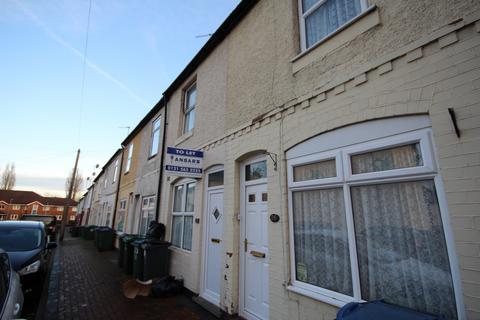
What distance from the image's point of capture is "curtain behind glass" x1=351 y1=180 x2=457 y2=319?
2.20 metres

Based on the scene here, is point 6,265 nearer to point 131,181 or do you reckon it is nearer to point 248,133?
point 248,133

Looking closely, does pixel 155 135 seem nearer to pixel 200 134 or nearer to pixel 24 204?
pixel 200 134

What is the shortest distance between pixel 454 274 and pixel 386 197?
0.86 m

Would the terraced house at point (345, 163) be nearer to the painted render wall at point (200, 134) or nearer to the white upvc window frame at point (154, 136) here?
the painted render wall at point (200, 134)

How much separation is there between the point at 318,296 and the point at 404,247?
4.00ft

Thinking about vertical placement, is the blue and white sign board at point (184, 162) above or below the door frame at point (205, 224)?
above

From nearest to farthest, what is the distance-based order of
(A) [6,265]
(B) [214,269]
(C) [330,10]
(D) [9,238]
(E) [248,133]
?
(A) [6,265] → (C) [330,10] → (E) [248,133] → (B) [214,269] → (D) [9,238]

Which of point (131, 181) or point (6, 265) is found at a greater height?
point (131, 181)

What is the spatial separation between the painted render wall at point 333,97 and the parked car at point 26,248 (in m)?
3.14

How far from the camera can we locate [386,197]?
264 cm

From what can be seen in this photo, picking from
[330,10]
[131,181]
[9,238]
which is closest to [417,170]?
[330,10]

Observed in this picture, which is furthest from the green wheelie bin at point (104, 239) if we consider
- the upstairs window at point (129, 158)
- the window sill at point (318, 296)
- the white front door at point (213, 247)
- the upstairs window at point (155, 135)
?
the window sill at point (318, 296)

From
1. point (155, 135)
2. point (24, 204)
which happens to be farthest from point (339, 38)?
point (24, 204)

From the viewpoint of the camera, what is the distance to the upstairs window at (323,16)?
3.35 metres
